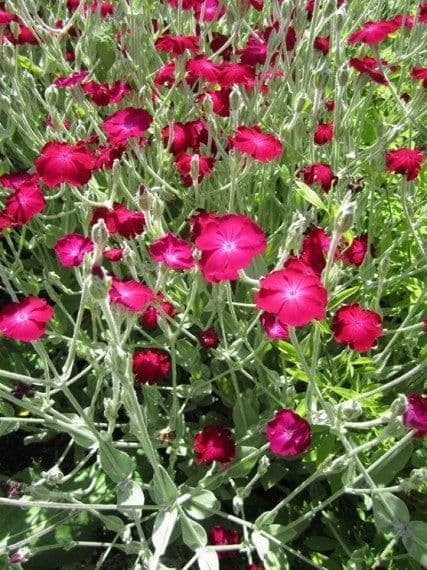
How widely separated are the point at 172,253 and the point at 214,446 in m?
0.40

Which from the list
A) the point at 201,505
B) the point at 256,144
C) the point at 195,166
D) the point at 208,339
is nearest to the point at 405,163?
the point at 256,144

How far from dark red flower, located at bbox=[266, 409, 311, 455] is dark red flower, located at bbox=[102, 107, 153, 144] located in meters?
0.59

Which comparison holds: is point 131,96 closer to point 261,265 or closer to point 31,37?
point 31,37

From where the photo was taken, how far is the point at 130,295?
1.00 meters

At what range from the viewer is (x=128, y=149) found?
1.36 metres

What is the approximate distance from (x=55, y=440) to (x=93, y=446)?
585 millimetres

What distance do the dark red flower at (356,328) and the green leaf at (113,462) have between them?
1.44ft

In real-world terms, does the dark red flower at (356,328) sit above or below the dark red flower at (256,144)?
below

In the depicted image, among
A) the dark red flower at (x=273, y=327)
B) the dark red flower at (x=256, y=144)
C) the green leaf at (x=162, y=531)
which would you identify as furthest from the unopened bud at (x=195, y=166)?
the green leaf at (x=162, y=531)

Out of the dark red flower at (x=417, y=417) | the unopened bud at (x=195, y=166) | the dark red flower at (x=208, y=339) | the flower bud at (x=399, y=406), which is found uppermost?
the unopened bud at (x=195, y=166)

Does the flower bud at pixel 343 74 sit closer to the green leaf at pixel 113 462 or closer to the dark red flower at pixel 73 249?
the dark red flower at pixel 73 249

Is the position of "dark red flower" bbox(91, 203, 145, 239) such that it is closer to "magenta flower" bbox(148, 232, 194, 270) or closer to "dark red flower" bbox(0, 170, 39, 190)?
"magenta flower" bbox(148, 232, 194, 270)

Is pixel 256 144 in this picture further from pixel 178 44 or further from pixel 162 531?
pixel 162 531

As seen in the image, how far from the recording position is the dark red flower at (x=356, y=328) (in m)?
1.16
